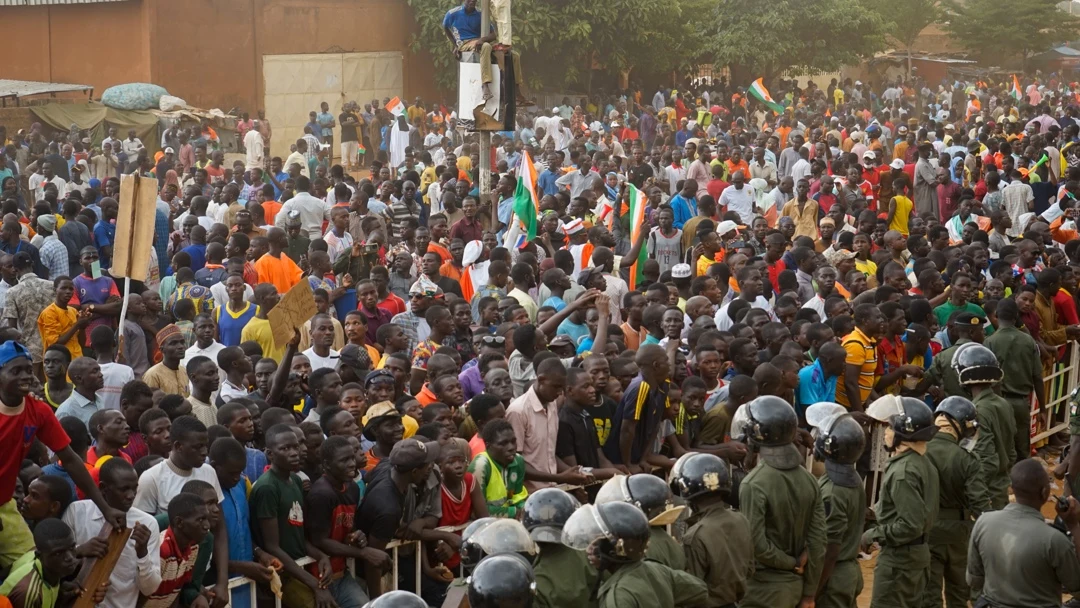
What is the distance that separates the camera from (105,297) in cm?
1060

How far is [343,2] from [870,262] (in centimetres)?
2210

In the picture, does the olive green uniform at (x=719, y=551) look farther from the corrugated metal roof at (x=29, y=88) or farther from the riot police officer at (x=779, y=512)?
the corrugated metal roof at (x=29, y=88)

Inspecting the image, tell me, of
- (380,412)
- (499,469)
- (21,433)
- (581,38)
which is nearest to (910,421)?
(499,469)

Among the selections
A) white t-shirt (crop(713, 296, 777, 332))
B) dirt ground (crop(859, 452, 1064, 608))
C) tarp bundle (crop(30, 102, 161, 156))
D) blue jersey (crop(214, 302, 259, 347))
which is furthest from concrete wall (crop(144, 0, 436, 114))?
dirt ground (crop(859, 452, 1064, 608))

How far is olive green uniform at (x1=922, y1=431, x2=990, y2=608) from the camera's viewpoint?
723cm

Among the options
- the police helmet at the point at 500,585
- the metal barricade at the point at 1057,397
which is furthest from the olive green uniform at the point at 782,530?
the metal barricade at the point at 1057,397

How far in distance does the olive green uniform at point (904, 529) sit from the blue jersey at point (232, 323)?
4902mm

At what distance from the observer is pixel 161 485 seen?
20.1ft

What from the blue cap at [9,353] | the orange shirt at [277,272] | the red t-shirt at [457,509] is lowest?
the red t-shirt at [457,509]

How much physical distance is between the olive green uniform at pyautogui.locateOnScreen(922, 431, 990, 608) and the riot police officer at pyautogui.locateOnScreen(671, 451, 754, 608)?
1.63m

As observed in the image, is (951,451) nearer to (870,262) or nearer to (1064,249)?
(870,262)

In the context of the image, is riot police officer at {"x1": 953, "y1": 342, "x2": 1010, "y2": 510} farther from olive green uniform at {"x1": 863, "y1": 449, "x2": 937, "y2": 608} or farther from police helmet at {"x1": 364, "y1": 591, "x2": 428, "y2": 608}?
police helmet at {"x1": 364, "y1": 591, "x2": 428, "y2": 608}

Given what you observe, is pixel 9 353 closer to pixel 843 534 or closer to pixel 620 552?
pixel 620 552

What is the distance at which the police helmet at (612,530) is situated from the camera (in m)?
4.93
